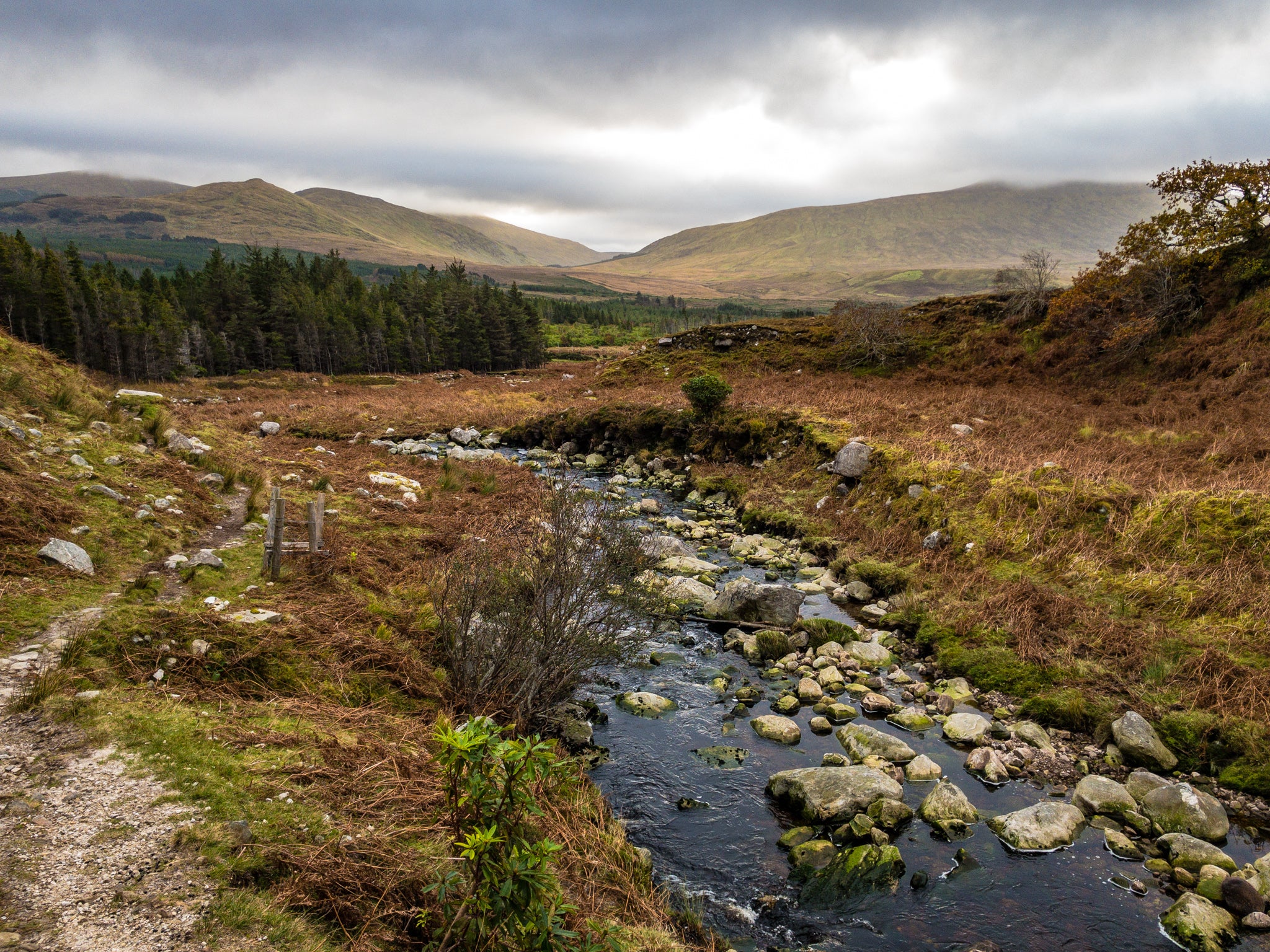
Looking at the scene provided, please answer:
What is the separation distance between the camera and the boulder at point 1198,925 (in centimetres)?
607

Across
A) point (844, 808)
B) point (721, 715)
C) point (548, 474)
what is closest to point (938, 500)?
point (721, 715)

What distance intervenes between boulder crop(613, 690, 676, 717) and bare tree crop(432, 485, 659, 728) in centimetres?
129

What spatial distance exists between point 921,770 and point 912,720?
140 cm

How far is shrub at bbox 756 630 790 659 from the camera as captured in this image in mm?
12438

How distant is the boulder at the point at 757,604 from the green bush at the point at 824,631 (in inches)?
15.2

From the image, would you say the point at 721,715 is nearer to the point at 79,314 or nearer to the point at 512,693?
the point at 512,693

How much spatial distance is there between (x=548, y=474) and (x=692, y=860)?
19.6 m

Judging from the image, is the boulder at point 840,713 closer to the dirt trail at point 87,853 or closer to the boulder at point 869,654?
the boulder at point 869,654

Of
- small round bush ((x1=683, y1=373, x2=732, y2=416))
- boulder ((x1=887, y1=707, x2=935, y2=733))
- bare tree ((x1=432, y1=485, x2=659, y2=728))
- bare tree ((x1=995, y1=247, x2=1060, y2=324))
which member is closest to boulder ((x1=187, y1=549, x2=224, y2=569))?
bare tree ((x1=432, y1=485, x2=659, y2=728))

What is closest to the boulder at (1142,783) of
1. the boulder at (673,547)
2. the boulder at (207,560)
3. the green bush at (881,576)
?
the green bush at (881,576)

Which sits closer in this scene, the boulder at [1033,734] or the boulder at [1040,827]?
the boulder at [1040,827]

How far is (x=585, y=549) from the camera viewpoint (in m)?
9.52

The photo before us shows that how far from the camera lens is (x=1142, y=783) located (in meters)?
8.16

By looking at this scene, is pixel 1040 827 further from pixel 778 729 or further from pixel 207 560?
pixel 207 560
